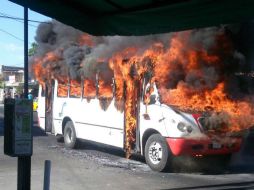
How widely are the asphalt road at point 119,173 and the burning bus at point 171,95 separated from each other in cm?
45

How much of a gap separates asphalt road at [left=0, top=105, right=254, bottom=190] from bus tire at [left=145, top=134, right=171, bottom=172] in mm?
166

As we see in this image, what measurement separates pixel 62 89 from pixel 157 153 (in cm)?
515

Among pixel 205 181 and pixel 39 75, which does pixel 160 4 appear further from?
pixel 39 75

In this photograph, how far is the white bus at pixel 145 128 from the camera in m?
9.43

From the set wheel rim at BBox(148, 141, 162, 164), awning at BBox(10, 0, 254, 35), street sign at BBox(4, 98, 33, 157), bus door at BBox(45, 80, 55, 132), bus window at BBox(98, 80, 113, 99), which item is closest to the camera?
awning at BBox(10, 0, 254, 35)

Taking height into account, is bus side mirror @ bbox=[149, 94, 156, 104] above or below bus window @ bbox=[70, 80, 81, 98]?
below

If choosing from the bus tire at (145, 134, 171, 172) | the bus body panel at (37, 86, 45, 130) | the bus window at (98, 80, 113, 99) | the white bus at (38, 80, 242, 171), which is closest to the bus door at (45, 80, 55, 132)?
the bus body panel at (37, 86, 45, 130)

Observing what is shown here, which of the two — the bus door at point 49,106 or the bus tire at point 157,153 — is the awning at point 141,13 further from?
the bus door at point 49,106

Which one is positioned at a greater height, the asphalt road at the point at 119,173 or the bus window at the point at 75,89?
the bus window at the point at 75,89

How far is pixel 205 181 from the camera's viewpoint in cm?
911

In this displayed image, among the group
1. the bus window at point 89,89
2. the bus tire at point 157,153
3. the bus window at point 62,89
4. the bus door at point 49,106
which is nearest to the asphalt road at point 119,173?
the bus tire at point 157,153

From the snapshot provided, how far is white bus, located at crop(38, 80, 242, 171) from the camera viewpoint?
943cm

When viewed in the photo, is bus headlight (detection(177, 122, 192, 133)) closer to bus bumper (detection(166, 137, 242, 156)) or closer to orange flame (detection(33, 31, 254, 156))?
bus bumper (detection(166, 137, 242, 156))

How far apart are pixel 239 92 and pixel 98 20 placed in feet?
20.7
